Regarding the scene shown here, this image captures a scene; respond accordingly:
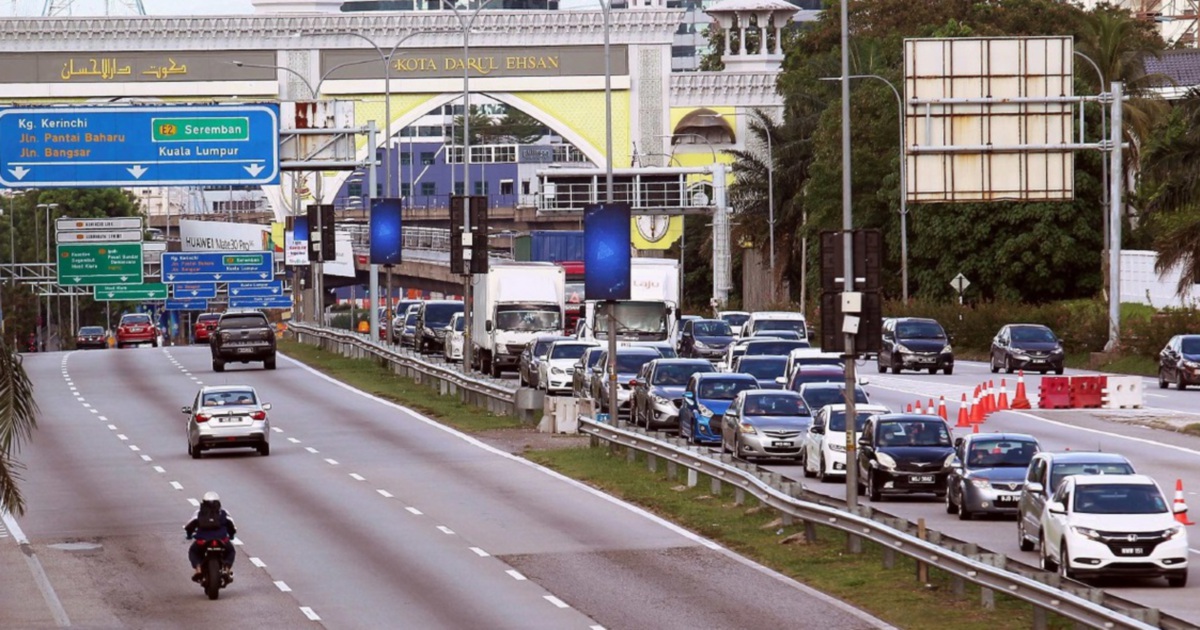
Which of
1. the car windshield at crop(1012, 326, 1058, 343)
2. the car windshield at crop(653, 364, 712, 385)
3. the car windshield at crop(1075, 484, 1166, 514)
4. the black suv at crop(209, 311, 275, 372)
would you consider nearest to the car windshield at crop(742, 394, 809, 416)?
the car windshield at crop(653, 364, 712, 385)

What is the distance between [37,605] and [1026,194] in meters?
27.2

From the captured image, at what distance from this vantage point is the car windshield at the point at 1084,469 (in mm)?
27281

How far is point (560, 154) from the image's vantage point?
639ft

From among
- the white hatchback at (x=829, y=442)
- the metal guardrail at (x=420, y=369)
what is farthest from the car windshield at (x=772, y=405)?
the metal guardrail at (x=420, y=369)

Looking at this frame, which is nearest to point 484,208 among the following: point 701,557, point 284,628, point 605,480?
point 605,480

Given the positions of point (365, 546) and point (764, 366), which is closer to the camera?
point (365, 546)

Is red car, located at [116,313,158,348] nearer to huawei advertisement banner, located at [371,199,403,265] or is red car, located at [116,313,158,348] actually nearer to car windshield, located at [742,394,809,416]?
huawei advertisement banner, located at [371,199,403,265]

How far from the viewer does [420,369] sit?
205 feet

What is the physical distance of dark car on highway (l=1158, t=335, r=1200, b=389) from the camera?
58.1m

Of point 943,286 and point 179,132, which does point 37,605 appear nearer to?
point 179,132

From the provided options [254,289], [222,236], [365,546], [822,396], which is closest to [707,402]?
[822,396]

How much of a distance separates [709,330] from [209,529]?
4302 cm

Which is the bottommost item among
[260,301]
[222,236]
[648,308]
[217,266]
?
[260,301]

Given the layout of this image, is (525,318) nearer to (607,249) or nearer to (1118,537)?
(607,249)
